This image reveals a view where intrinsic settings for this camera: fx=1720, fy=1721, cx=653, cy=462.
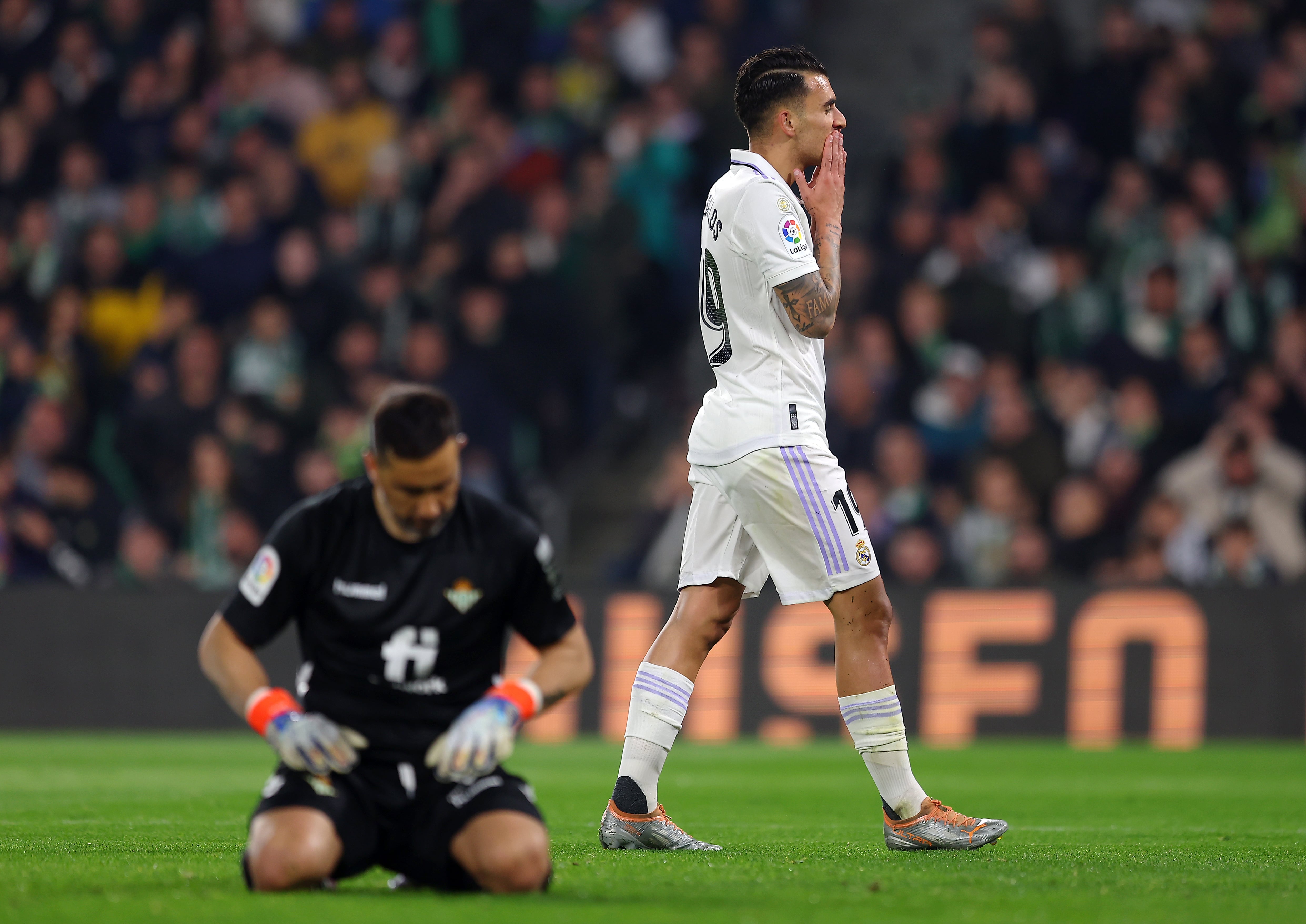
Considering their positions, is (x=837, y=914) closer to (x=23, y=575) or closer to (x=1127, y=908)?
(x=1127, y=908)

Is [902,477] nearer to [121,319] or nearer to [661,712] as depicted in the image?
[121,319]

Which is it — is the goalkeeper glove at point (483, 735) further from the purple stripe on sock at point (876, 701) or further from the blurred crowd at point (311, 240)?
the blurred crowd at point (311, 240)

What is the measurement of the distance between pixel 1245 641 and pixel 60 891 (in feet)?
30.2

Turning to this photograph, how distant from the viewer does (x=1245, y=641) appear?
11.7m

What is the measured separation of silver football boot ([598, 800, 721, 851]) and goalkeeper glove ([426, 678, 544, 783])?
4.83 ft

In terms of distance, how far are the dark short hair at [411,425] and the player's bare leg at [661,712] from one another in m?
1.78

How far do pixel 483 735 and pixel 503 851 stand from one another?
0.33 m

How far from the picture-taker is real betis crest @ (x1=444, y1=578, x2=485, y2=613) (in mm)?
4285

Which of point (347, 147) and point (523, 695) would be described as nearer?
point (523, 695)

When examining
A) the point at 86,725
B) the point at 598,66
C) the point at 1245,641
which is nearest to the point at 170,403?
the point at 86,725

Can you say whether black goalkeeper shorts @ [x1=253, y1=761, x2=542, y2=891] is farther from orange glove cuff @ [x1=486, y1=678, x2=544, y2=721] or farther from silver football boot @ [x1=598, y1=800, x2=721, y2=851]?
silver football boot @ [x1=598, y1=800, x2=721, y2=851]

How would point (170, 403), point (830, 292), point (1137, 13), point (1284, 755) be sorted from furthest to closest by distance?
1. point (1137, 13)
2. point (170, 403)
3. point (1284, 755)
4. point (830, 292)

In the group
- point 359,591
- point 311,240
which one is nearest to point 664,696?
point 359,591

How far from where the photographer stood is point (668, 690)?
Result: 5.67 meters
